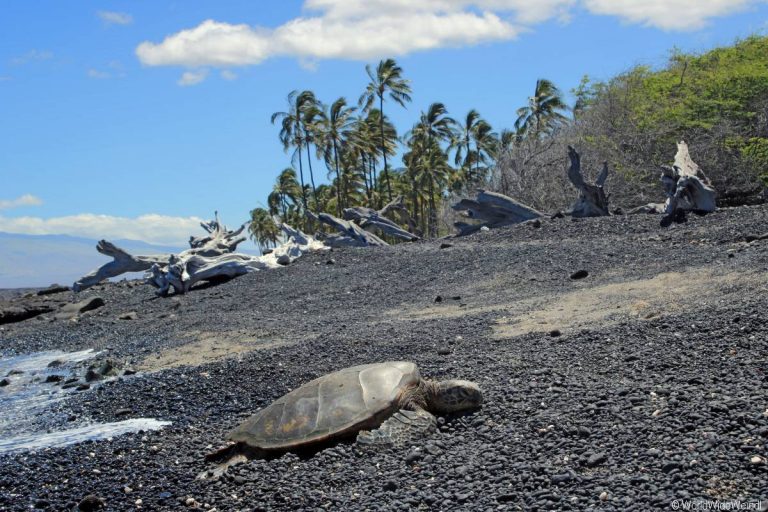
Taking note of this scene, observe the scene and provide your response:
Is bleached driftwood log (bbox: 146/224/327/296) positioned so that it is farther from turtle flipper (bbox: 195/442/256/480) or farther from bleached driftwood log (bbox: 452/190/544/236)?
turtle flipper (bbox: 195/442/256/480)

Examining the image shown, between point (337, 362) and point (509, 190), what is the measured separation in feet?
61.4

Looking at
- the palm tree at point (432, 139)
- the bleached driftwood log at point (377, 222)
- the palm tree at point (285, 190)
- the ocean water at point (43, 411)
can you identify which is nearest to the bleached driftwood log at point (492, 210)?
the bleached driftwood log at point (377, 222)

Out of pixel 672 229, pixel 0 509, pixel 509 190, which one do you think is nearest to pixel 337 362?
pixel 0 509

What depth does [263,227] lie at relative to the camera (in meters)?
78.5

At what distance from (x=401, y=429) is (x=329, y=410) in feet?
1.93

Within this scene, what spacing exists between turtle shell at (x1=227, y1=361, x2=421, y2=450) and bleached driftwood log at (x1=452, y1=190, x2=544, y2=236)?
47.8ft

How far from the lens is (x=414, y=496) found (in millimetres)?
5277

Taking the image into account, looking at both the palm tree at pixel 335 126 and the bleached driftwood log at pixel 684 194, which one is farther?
the palm tree at pixel 335 126

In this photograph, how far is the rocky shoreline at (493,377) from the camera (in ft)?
17.1

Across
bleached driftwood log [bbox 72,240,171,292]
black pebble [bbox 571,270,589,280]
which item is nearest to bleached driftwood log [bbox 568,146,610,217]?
black pebble [bbox 571,270,589,280]

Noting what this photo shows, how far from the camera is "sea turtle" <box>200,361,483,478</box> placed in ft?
20.9

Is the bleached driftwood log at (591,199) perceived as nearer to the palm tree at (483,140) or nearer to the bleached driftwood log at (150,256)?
the bleached driftwood log at (150,256)

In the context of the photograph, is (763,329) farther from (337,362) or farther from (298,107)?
(298,107)

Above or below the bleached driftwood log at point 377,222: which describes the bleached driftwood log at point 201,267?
below
